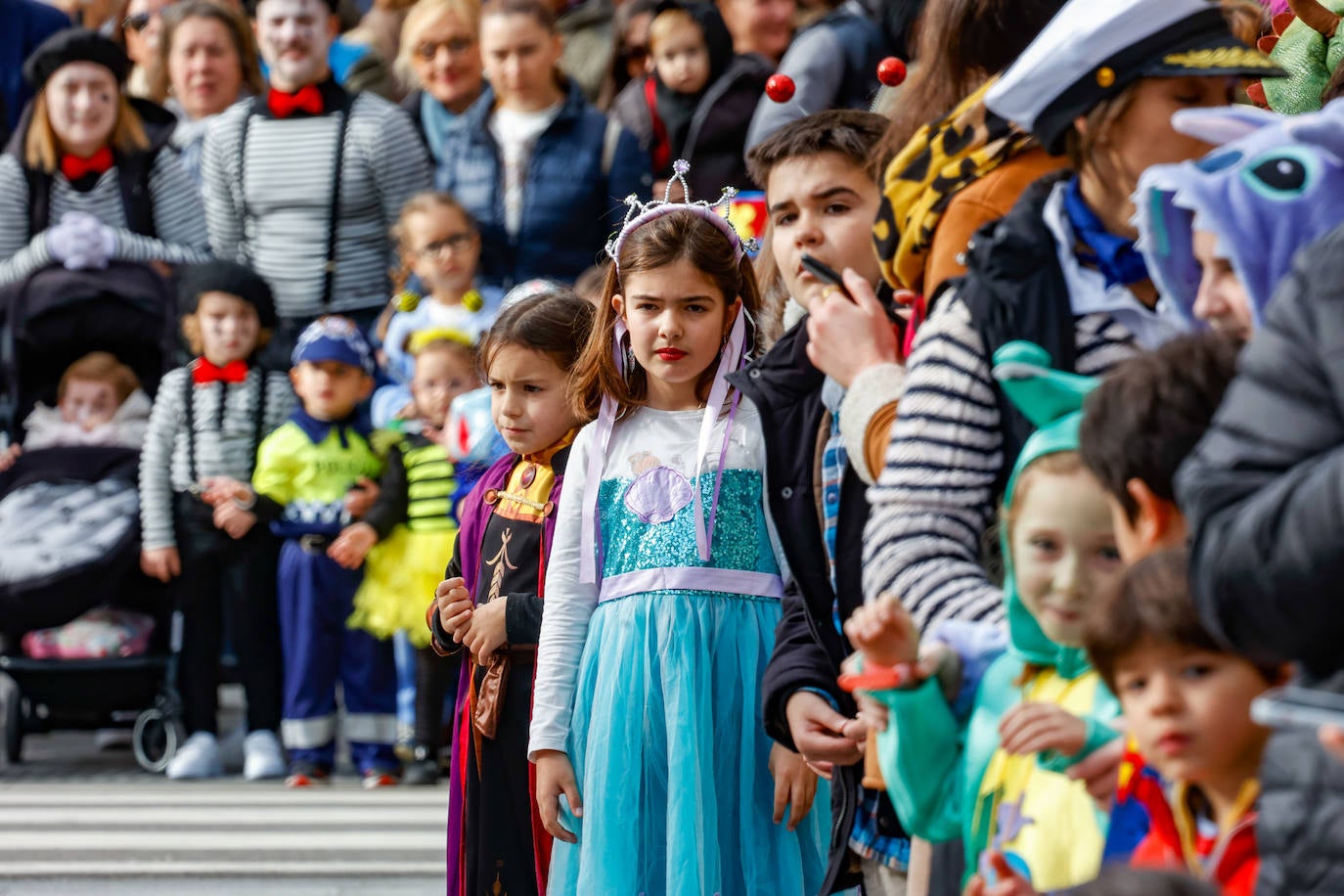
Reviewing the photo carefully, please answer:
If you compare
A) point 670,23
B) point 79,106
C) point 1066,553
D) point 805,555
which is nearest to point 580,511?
point 805,555

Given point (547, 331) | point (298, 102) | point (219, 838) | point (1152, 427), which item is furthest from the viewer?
point (298, 102)

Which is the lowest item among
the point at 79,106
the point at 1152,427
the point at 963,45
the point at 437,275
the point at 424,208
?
the point at 1152,427

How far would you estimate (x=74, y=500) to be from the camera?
6.85 meters

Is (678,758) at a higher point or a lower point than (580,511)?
lower

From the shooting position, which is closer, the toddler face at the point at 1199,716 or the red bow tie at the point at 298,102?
the toddler face at the point at 1199,716

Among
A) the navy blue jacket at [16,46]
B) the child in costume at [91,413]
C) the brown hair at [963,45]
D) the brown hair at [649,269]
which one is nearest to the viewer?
the brown hair at [963,45]

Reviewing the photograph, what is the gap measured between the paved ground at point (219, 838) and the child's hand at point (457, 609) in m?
1.79

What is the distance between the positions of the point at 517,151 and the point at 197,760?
8.41 ft

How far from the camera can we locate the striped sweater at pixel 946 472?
234 cm

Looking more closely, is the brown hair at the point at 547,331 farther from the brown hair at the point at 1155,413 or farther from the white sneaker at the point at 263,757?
the white sneaker at the point at 263,757

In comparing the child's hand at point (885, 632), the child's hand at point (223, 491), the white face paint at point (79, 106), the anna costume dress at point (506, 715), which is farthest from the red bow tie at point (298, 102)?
the child's hand at point (885, 632)

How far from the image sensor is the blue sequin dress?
135 inches

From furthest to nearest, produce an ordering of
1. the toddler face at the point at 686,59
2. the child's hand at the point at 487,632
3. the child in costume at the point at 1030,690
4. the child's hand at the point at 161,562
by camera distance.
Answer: the toddler face at the point at 686,59
the child's hand at the point at 161,562
the child's hand at the point at 487,632
the child in costume at the point at 1030,690

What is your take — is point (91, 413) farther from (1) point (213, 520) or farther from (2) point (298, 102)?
(2) point (298, 102)
